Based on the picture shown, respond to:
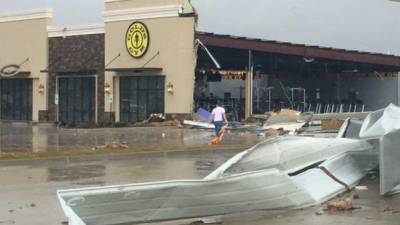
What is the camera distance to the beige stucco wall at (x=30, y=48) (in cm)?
5112

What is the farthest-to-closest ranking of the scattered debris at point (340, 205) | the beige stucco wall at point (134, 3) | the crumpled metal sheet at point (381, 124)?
the beige stucco wall at point (134, 3) < the crumpled metal sheet at point (381, 124) < the scattered debris at point (340, 205)

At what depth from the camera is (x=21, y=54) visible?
5253cm

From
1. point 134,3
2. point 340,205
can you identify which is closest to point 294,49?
point 134,3

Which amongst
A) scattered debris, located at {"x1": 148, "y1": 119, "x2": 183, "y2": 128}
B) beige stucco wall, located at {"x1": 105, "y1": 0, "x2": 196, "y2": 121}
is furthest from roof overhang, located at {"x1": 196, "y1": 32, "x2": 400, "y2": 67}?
scattered debris, located at {"x1": 148, "y1": 119, "x2": 183, "y2": 128}

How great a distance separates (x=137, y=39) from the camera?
150 ft

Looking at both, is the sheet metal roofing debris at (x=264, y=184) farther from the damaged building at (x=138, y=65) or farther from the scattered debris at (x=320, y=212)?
the damaged building at (x=138, y=65)

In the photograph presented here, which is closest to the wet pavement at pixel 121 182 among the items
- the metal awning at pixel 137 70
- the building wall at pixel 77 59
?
the metal awning at pixel 137 70

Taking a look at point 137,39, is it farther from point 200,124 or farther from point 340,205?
point 340,205

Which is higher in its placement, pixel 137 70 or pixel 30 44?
pixel 30 44

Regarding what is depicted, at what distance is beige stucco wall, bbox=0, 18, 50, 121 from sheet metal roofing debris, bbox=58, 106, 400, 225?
40.6m

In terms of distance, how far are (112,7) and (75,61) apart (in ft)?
15.6

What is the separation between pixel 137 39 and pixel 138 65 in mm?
1685

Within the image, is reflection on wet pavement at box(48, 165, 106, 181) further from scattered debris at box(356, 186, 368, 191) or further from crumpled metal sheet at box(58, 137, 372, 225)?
scattered debris at box(356, 186, 368, 191)

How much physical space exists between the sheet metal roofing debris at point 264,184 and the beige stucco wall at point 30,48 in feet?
133
